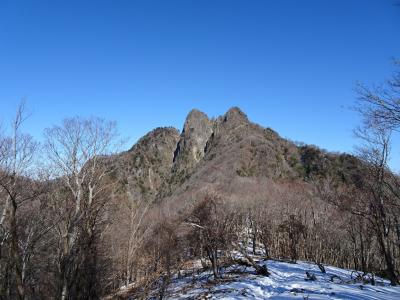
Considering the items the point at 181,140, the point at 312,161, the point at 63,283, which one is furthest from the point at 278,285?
the point at 181,140

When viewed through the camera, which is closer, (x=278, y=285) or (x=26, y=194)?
(x=278, y=285)

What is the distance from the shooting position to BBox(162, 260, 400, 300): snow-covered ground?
10.2 m

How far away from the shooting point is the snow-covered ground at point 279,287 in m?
10.2

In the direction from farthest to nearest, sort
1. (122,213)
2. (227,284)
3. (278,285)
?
(122,213), (227,284), (278,285)

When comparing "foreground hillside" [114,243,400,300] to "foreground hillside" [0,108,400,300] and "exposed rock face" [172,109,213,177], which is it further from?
Result: "exposed rock face" [172,109,213,177]

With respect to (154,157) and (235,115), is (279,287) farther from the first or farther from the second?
(154,157)

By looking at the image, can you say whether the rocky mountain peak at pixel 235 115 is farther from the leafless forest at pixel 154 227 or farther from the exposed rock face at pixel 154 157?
the leafless forest at pixel 154 227

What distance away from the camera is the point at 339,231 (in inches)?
1214

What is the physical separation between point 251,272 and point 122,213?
1330 centimetres

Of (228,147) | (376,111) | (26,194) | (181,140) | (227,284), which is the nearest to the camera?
(376,111)

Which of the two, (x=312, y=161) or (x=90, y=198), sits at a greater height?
(x=312, y=161)

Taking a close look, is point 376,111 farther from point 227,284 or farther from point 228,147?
point 228,147

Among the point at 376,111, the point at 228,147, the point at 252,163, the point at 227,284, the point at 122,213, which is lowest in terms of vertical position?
the point at 227,284

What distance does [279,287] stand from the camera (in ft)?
40.3
